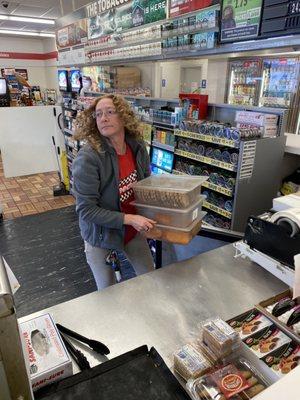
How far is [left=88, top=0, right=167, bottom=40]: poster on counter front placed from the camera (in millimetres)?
2689

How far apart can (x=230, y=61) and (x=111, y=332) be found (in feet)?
23.7

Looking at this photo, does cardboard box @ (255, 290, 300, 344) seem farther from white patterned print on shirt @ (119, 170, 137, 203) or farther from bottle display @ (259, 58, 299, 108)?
bottle display @ (259, 58, 299, 108)

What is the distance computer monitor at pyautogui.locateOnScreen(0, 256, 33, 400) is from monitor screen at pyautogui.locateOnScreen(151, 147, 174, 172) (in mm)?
2477

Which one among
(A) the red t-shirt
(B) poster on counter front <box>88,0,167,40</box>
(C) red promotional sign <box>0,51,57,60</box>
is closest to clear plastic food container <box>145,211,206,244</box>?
(A) the red t-shirt

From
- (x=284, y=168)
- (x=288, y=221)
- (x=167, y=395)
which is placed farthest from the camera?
(x=284, y=168)

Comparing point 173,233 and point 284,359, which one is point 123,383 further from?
point 173,233

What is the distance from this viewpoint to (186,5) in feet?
7.68

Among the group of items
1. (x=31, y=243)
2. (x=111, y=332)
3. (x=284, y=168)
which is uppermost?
(x=284, y=168)

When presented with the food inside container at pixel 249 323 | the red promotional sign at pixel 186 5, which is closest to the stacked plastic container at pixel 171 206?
the food inside container at pixel 249 323

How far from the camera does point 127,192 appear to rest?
Result: 1.84 metres

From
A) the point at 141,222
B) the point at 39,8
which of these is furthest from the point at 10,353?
the point at 39,8

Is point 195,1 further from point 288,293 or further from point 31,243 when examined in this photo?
point 31,243

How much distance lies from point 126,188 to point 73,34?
3.74 metres

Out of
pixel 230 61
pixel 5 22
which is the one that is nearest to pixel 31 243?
pixel 230 61
